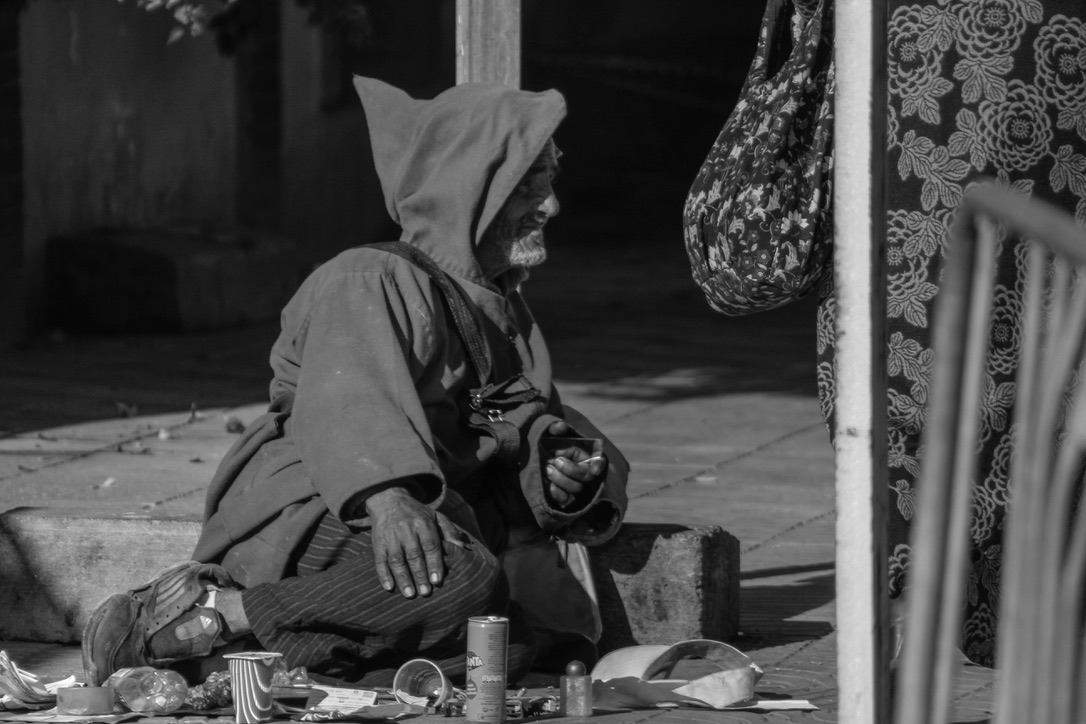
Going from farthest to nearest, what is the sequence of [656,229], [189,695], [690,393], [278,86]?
[656,229] → [278,86] → [690,393] → [189,695]

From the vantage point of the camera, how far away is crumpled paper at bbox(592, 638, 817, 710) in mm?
3838

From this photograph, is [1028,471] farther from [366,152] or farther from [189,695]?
[366,152]

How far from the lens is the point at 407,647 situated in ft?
12.9

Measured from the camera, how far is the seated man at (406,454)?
150 inches

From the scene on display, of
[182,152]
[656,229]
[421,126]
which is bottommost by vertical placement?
[656,229]

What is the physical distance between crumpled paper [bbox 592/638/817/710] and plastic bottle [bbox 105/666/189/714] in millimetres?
819

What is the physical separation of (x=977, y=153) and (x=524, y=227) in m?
1.61

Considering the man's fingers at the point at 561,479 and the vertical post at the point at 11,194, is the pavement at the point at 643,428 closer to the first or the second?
the vertical post at the point at 11,194

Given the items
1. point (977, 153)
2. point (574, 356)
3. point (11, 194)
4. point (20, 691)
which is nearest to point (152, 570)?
point (20, 691)

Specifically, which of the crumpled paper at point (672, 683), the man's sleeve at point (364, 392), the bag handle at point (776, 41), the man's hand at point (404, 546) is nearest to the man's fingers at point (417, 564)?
the man's hand at point (404, 546)

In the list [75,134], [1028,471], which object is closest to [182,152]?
[75,134]

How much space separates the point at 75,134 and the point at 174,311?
40.0 inches

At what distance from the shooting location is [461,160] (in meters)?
4.12

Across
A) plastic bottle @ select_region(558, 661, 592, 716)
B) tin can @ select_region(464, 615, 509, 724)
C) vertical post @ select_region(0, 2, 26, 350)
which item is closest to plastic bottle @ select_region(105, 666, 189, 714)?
tin can @ select_region(464, 615, 509, 724)
